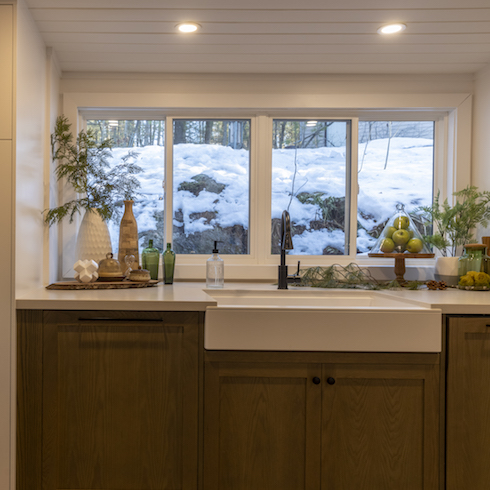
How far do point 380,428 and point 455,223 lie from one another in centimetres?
122

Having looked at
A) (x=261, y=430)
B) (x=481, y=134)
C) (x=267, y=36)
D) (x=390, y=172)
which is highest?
(x=267, y=36)

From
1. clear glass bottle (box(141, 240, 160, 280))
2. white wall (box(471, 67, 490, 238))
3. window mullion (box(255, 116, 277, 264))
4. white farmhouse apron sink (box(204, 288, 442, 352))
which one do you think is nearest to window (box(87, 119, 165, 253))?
clear glass bottle (box(141, 240, 160, 280))

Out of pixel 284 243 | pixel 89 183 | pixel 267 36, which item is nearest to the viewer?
pixel 267 36

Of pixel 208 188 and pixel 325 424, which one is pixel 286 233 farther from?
pixel 325 424

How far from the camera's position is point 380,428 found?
1.61 m

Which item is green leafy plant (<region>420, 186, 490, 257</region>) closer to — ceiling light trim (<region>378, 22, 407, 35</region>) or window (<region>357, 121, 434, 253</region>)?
window (<region>357, 121, 434, 253</region>)

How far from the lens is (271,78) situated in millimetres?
2402

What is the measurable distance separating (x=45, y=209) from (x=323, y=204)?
1.45 m

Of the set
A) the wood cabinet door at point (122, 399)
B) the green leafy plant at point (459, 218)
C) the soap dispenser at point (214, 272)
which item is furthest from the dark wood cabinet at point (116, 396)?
the green leafy plant at point (459, 218)

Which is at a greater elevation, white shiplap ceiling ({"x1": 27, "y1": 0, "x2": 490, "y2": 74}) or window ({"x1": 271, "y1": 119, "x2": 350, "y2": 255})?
white shiplap ceiling ({"x1": 27, "y1": 0, "x2": 490, "y2": 74})

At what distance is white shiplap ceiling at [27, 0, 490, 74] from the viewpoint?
1785mm

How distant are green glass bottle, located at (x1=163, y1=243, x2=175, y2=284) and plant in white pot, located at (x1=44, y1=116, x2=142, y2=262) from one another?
29cm

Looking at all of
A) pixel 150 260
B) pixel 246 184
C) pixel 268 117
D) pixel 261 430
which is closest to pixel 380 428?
pixel 261 430

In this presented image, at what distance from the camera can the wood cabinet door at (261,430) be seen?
1.62 meters
